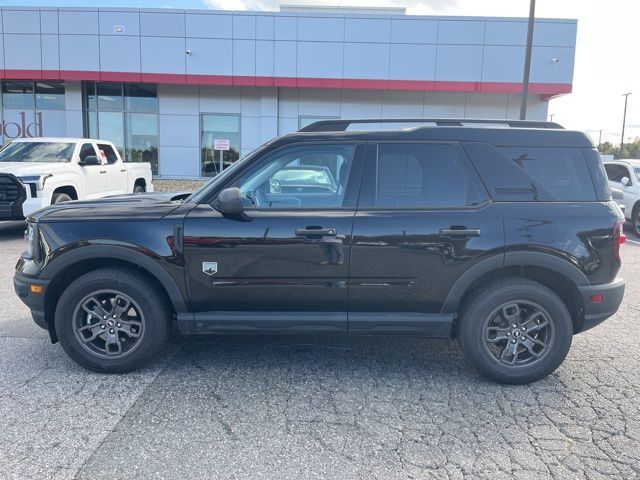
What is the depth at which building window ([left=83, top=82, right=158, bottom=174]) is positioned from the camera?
769 inches

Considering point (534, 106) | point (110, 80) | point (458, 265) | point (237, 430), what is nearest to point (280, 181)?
point (458, 265)

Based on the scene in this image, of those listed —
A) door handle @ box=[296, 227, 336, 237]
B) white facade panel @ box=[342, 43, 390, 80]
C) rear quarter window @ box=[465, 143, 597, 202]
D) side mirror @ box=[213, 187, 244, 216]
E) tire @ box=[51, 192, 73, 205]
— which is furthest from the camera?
white facade panel @ box=[342, 43, 390, 80]

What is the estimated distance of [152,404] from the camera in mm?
3346

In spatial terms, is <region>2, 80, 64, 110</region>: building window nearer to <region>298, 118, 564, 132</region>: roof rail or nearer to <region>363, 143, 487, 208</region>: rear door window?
<region>298, 118, 564, 132</region>: roof rail

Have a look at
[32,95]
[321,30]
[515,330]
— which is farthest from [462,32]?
[32,95]

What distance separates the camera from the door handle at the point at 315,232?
3520mm

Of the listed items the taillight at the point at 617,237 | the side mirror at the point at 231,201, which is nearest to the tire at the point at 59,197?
the side mirror at the point at 231,201

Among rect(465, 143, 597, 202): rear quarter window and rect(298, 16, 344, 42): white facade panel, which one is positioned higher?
rect(298, 16, 344, 42): white facade panel

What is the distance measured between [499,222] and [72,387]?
3333 millimetres

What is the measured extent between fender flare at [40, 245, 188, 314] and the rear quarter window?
245 cm

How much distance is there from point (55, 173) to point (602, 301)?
937 centimetres

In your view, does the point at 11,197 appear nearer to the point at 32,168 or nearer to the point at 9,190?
the point at 9,190

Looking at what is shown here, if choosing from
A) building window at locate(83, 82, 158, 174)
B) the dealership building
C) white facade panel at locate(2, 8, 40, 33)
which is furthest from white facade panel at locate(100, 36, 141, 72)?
white facade panel at locate(2, 8, 40, 33)

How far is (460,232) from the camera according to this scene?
353 centimetres
